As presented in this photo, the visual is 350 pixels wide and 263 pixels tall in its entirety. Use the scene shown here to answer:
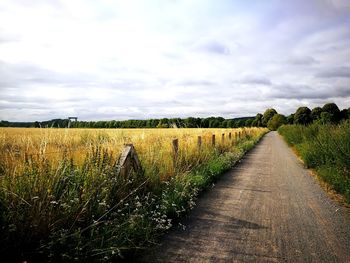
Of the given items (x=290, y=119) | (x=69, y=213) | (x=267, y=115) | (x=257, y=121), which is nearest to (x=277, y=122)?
(x=290, y=119)

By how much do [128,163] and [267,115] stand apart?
12721 cm

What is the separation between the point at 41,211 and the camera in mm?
3934

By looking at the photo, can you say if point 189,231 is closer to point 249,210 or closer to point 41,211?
point 249,210

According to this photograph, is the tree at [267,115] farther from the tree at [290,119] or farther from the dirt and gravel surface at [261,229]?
the dirt and gravel surface at [261,229]

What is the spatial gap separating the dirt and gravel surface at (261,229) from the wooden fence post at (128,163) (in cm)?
146

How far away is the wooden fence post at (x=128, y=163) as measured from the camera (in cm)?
596

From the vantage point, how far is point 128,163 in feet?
20.4

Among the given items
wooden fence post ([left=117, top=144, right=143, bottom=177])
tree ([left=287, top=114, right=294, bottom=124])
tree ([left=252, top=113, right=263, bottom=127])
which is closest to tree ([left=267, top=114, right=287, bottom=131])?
tree ([left=287, top=114, right=294, bottom=124])

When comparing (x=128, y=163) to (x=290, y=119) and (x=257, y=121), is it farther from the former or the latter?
(x=257, y=121)

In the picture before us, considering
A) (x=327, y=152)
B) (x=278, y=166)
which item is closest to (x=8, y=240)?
(x=327, y=152)

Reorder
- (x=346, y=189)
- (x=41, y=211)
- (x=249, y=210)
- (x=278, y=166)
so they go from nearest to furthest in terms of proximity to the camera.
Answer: (x=41, y=211)
(x=249, y=210)
(x=346, y=189)
(x=278, y=166)

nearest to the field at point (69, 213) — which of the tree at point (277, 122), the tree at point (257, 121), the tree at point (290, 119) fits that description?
the tree at point (277, 122)

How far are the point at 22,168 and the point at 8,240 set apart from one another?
4.83ft

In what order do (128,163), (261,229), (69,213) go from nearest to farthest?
(69,213) → (261,229) → (128,163)
